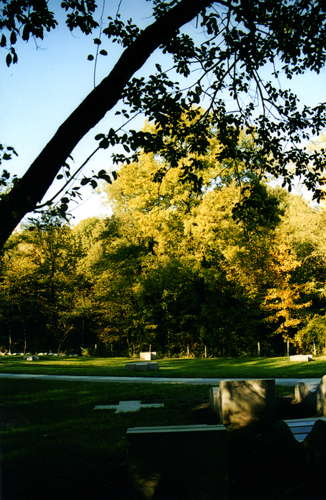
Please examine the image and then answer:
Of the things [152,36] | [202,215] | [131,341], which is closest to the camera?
[152,36]

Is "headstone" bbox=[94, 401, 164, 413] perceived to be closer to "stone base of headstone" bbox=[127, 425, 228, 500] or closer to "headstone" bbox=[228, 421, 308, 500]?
"headstone" bbox=[228, 421, 308, 500]

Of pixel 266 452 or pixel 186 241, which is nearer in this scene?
pixel 266 452

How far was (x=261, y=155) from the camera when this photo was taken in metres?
8.08

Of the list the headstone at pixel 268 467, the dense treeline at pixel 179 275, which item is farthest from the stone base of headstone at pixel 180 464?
the dense treeline at pixel 179 275

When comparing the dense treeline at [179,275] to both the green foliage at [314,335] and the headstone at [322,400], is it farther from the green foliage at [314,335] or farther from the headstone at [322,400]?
the headstone at [322,400]

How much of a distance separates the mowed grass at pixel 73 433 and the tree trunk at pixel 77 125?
284 cm

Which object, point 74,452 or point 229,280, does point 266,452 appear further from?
point 229,280


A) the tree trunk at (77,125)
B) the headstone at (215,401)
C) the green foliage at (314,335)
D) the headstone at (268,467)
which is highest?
the tree trunk at (77,125)

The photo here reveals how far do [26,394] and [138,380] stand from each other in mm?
3508

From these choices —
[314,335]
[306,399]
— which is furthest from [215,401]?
[314,335]

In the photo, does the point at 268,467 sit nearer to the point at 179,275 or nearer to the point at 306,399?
the point at 306,399

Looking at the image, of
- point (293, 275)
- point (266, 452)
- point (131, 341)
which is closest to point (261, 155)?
point (266, 452)

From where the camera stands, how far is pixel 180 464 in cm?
429

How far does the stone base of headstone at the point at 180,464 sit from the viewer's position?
13.9 ft
